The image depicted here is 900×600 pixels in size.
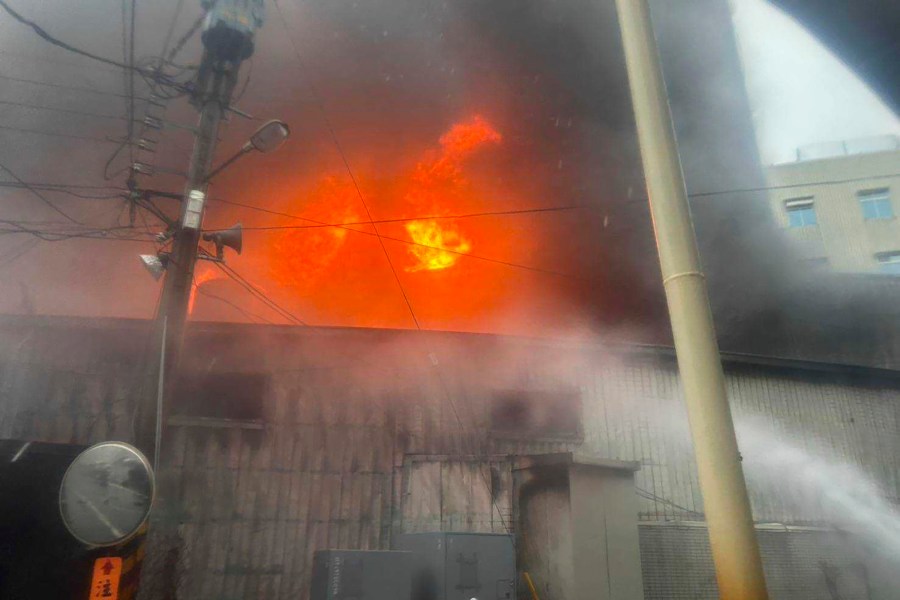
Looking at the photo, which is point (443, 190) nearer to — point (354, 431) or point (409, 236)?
point (409, 236)

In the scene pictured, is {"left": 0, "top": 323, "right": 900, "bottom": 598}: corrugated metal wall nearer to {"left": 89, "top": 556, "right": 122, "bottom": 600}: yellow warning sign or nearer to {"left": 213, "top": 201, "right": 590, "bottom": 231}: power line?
{"left": 89, "top": 556, "right": 122, "bottom": 600}: yellow warning sign

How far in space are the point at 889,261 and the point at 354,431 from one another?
32397mm

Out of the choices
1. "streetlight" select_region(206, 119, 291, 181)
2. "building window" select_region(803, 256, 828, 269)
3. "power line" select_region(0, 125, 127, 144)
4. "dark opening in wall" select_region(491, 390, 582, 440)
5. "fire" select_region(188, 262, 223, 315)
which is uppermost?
"building window" select_region(803, 256, 828, 269)

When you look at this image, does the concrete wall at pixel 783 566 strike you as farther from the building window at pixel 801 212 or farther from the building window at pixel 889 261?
the building window at pixel 889 261

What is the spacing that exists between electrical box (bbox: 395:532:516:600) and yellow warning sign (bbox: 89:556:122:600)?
315 centimetres

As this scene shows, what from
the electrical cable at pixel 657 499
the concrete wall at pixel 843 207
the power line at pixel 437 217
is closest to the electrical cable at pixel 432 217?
the power line at pixel 437 217

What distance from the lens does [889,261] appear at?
32125 mm

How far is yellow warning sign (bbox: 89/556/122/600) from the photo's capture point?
653 cm

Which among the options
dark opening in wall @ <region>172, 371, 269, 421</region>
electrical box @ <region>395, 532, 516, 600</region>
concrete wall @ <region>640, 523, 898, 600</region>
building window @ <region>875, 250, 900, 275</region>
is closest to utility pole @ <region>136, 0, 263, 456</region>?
dark opening in wall @ <region>172, 371, 269, 421</region>

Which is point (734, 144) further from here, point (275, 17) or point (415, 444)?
point (415, 444)

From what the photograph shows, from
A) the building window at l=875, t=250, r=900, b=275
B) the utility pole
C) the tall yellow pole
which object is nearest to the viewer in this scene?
the tall yellow pole

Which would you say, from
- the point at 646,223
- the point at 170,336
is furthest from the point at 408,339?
the point at 646,223

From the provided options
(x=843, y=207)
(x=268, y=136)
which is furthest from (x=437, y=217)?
(x=843, y=207)

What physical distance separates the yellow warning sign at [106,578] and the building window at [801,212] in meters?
34.8
